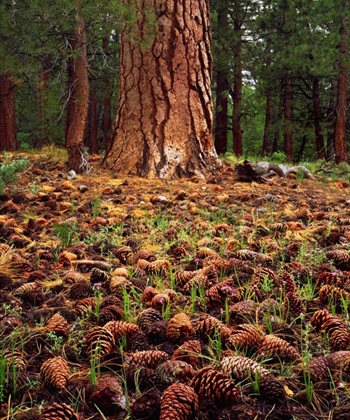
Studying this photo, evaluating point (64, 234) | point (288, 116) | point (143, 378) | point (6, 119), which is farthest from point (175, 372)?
point (288, 116)

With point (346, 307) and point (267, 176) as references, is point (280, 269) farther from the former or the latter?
point (267, 176)

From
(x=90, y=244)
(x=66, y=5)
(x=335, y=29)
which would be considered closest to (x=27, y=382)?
(x=90, y=244)

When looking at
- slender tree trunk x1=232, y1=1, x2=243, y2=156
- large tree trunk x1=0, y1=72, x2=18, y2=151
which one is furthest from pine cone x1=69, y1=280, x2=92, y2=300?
slender tree trunk x1=232, y1=1, x2=243, y2=156

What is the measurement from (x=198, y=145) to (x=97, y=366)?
155 inches

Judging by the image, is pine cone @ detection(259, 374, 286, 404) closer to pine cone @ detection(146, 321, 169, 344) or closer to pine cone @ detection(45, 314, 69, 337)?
pine cone @ detection(146, 321, 169, 344)

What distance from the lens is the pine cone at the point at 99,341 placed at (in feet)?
5.36

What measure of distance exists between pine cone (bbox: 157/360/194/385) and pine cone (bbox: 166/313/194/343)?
24 centimetres

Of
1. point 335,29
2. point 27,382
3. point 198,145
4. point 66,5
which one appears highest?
point 335,29

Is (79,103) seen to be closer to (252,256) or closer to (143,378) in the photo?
(252,256)

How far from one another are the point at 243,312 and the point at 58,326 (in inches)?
26.7

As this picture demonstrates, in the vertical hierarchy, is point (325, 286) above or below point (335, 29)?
below

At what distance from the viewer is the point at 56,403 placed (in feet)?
4.22

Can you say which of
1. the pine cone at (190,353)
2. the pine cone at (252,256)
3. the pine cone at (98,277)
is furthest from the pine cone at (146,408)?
the pine cone at (252,256)

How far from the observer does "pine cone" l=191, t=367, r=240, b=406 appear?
1325mm
